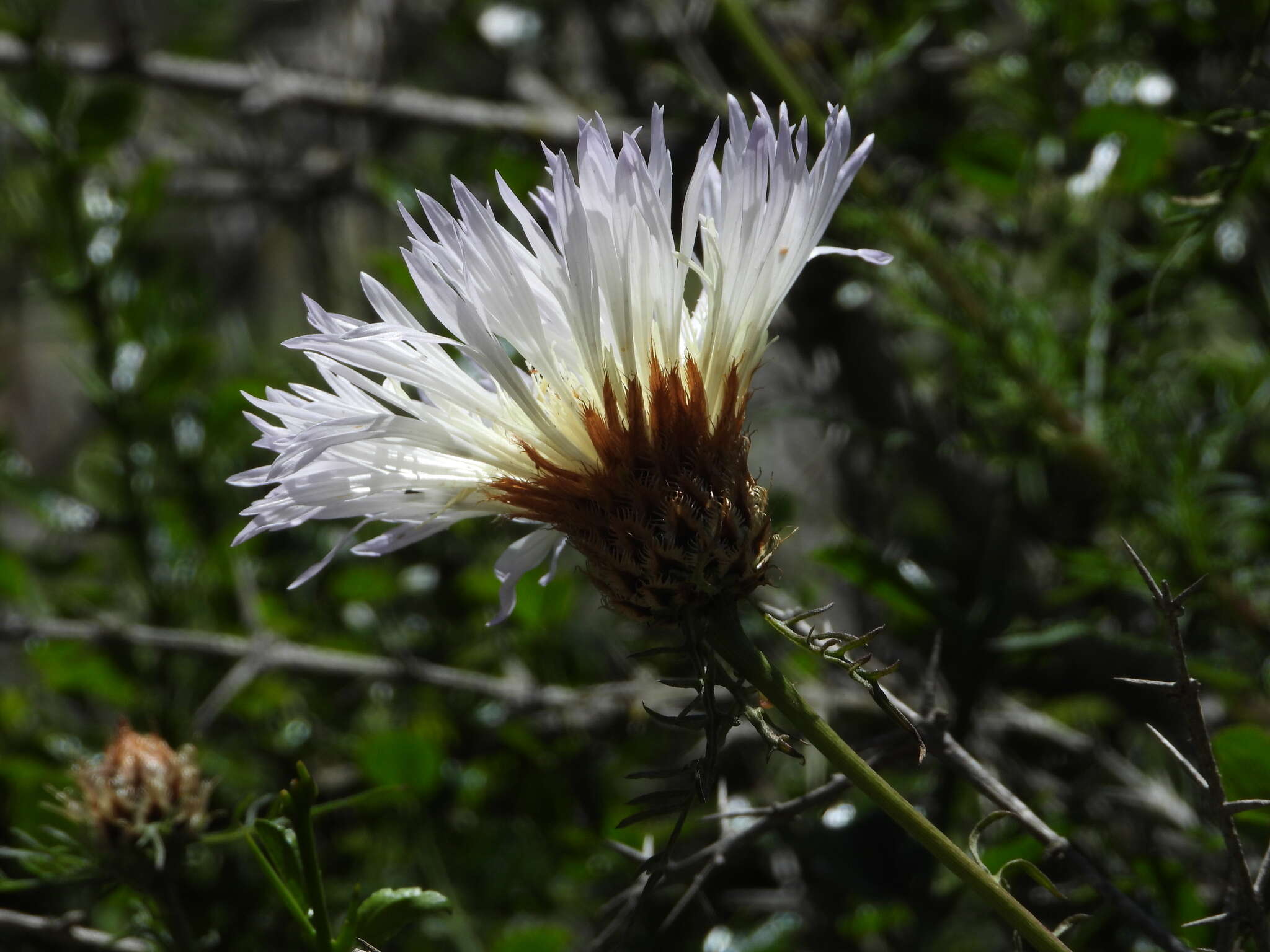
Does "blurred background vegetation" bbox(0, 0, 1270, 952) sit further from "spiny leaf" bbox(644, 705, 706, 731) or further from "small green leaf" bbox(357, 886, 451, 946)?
"spiny leaf" bbox(644, 705, 706, 731)

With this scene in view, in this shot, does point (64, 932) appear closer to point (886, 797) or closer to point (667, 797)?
point (667, 797)

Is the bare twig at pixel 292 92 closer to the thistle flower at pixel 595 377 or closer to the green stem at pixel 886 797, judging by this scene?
the thistle flower at pixel 595 377

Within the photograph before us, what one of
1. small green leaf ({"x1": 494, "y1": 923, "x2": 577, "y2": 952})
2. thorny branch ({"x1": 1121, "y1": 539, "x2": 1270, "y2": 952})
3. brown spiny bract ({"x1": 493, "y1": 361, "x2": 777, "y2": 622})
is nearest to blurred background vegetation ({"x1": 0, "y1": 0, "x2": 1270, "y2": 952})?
small green leaf ({"x1": 494, "y1": 923, "x2": 577, "y2": 952})

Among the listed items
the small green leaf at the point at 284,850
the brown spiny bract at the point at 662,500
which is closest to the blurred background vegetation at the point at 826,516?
the small green leaf at the point at 284,850

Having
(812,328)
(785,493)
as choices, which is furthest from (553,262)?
(812,328)

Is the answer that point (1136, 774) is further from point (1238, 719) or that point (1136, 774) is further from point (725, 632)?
point (725, 632)

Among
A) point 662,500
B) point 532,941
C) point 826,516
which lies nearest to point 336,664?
point 532,941

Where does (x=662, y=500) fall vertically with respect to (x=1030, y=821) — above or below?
above

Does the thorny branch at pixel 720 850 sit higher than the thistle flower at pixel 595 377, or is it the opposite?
the thistle flower at pixel 595 377
